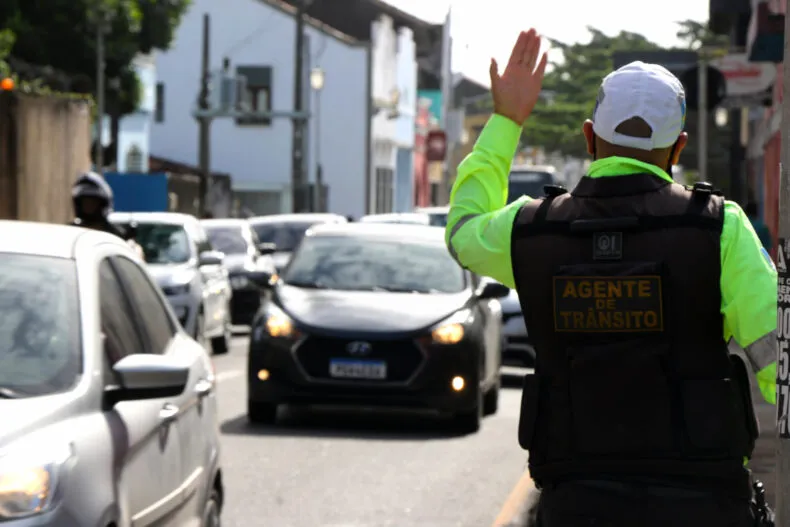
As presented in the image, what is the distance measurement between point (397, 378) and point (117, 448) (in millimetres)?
8371

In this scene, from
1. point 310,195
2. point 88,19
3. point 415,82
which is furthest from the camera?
point 415,82

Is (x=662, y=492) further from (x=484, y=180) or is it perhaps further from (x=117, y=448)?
(x=117, y=448)

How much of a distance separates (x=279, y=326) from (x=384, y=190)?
65.9m

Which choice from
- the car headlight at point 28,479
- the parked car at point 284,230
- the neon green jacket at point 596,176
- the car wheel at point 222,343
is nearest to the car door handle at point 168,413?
the car headlight at point 28,479

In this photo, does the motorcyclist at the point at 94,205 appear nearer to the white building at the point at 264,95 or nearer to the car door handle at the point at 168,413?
the car door handle at the point at 168,413

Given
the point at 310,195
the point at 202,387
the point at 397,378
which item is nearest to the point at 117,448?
the point at 202,387

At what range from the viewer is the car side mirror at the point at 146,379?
6.05 m

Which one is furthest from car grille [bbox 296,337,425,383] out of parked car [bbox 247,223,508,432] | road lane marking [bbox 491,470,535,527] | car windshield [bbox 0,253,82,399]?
car windshield [bbox 0,253,82,399]

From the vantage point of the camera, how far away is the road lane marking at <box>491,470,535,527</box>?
9758mm

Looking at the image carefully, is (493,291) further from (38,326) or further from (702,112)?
(38,326)

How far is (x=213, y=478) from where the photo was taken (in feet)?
25.0

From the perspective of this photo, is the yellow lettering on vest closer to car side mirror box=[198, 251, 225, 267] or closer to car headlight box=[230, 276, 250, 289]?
car side mirror box=[198, 251, 225, 267]

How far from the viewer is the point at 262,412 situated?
14.6m

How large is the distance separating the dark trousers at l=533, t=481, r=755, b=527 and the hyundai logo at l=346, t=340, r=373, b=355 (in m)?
9.94
